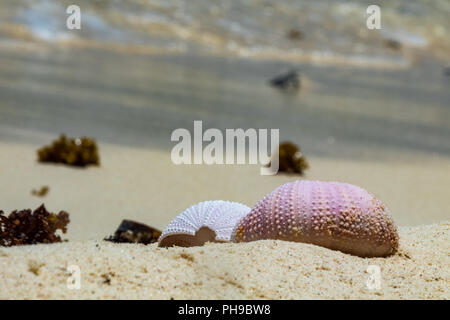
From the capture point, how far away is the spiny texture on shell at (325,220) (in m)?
4.33

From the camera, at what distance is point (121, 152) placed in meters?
10.3

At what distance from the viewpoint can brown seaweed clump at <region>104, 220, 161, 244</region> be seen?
5238 millimetres

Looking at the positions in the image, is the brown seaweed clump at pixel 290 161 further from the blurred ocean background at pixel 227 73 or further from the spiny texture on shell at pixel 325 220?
the spiny texture on shell at pixel 325 220

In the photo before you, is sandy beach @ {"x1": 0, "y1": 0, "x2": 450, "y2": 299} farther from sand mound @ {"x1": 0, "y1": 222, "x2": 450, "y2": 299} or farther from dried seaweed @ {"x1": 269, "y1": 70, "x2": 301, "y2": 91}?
dried seaweed @ {"x1": 269, "y1": 70, "x2": 301, "y2": 91}

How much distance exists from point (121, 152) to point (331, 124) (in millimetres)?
5449

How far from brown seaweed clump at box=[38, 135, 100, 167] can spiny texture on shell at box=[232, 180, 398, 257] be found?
498 centimetres

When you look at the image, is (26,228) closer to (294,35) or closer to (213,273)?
(213,273)

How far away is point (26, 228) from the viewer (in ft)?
15.3

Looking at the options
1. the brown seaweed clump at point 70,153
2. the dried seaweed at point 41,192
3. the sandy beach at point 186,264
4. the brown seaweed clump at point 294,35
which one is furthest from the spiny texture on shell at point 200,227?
the brown seaweed clump at point 294,35

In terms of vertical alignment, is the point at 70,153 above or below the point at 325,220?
above

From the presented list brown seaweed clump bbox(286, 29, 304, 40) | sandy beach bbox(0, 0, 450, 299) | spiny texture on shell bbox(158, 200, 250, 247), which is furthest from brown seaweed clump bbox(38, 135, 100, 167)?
brown seaweed clump bbox(286, 29, 304, 40)

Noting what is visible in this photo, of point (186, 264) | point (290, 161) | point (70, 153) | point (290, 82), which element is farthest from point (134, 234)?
point (290, 82)

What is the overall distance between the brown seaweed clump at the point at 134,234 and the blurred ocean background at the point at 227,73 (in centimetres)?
535

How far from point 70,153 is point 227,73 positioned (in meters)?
13.1
